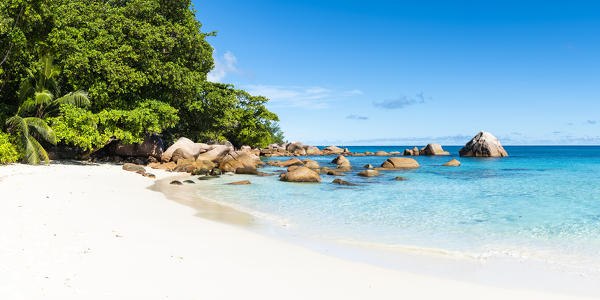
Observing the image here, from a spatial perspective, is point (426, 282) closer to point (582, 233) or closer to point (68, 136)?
point (582, 233)

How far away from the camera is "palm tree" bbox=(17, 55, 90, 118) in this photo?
16.8 meters

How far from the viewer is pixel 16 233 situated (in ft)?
16.5

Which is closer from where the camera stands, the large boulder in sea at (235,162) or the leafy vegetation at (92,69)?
the leafy vegetation at (92,69)

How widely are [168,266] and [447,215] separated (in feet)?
27.0

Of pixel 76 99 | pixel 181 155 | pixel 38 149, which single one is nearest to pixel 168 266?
pixel 38 149

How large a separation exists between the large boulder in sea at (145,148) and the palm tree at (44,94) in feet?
17.3

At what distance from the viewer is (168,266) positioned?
4438 mm

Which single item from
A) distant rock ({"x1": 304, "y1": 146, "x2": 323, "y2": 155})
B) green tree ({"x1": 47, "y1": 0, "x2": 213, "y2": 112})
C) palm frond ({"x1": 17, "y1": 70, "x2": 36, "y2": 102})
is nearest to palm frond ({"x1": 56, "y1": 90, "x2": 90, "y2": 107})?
green tree ({"x1": 47, "y1": 0, "x2": 213, "y2": 112})

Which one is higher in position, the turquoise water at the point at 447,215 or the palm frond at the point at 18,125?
the palm frond at the point at 18,125

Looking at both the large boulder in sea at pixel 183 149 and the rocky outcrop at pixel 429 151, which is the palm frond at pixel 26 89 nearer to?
the large boulder in sea at pixel 183 149

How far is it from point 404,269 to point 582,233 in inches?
224

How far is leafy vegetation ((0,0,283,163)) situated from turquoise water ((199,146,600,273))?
7142mm

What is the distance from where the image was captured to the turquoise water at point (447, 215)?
271 inches

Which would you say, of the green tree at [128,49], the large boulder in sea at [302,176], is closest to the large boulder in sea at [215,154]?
the green tree at [128,49]
